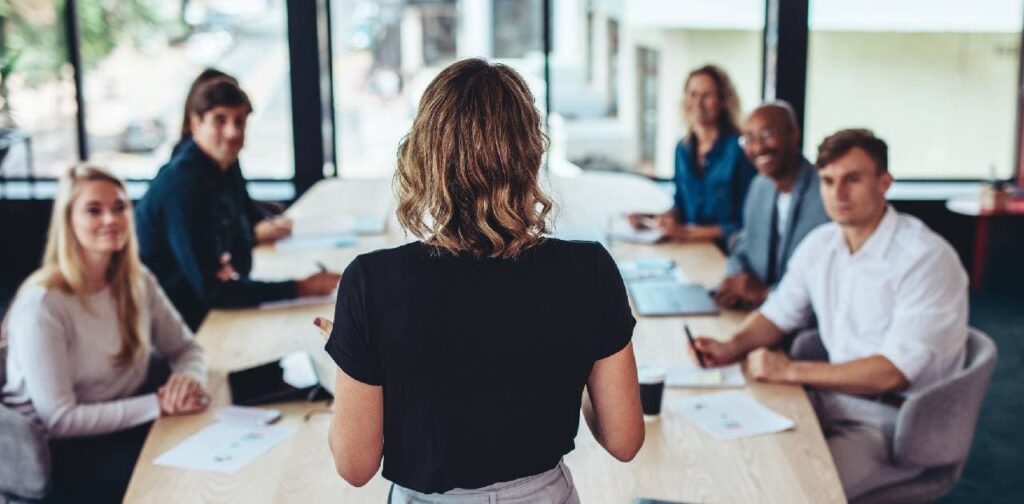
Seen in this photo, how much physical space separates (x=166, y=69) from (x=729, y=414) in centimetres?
538

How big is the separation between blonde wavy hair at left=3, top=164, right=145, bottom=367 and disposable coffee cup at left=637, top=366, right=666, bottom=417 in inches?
50.7

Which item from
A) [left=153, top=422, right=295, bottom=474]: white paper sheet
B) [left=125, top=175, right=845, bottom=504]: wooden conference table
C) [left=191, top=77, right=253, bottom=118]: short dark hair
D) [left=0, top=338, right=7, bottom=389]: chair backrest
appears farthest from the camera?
[left=191, top=77, right=253, bottom=118]: short dark hair

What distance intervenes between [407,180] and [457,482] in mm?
445

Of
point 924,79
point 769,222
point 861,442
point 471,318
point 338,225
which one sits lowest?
point 861,442

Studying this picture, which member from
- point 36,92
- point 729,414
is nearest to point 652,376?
point 729,414

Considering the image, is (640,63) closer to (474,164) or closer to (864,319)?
(864,319)

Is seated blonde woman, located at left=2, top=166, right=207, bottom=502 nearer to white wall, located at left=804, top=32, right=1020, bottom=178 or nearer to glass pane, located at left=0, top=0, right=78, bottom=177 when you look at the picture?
glass pane, located at left=0, top=0, right=78, bottom=177

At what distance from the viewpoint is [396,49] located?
7199 millimetres

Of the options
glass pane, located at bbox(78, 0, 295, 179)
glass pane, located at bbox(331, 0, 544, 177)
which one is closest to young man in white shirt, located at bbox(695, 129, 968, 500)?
glass pane, located at bbox(331, 0, 544, 177)

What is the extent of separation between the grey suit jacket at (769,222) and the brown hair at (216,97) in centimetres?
172

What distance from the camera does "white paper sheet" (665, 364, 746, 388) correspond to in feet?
9.27

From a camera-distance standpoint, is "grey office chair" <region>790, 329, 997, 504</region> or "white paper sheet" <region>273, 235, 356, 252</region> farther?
"white paper sheet" <region>273, 235, 356, 252</region>

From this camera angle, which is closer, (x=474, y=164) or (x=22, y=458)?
(x=474, y=164)

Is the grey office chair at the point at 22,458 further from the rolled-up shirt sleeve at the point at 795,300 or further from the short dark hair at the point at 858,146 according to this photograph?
the short dark hair at the point at 858,146
